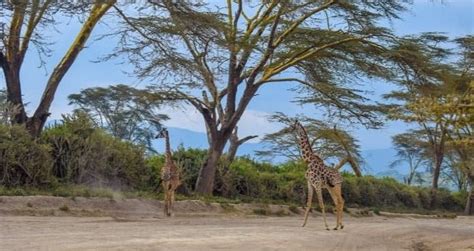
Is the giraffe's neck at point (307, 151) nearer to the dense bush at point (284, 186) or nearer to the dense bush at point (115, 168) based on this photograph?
the dense bush at point (115, 168)

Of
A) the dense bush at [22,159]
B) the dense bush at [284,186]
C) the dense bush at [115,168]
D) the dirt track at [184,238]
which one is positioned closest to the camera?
the dirt track at [184,238]

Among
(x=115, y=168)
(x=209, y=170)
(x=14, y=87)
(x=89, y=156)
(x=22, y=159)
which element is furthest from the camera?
(x=209, y=170)

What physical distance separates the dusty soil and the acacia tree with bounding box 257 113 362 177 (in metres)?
16.8

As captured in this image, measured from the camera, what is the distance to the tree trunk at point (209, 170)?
24.6 meters

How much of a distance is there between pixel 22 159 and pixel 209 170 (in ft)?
26.4

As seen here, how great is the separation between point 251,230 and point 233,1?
15046 millimetres

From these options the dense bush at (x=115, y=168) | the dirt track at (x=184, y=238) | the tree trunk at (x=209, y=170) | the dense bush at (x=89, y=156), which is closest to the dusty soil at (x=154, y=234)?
the dirt track at (x=184, y=238)

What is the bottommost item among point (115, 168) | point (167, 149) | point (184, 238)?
point (184, 238)

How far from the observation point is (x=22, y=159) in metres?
18.0

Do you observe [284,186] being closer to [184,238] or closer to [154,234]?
[154,234]

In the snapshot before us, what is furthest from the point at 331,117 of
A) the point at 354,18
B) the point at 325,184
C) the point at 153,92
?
the point at 325,184

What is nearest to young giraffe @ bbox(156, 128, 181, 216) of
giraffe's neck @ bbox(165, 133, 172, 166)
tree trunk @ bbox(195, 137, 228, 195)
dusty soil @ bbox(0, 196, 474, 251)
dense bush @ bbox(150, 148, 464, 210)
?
giraffe's neck @ bbox(165, 133, 172, 166)

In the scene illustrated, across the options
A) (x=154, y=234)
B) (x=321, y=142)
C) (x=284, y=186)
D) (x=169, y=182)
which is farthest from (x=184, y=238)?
(x=321, y=142)

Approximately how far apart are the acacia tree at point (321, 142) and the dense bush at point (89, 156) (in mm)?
12352
